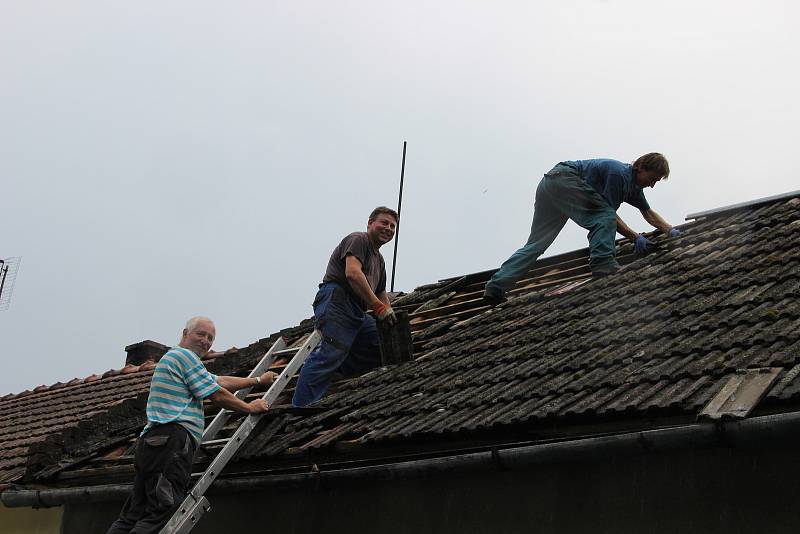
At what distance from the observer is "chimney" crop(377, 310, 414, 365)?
655 centimetres

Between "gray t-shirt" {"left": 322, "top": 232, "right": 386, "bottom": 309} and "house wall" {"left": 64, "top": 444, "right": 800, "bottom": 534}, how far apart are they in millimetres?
1539

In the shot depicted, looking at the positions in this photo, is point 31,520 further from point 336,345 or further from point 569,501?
point 569,501

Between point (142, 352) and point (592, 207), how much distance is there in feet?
24.3

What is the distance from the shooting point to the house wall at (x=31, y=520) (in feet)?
23.4

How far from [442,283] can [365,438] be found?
13.2 ft

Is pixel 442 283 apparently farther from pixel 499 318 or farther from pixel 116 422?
pixel 116 422

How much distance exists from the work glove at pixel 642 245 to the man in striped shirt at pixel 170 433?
351cm

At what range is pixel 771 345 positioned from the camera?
4.44 meters

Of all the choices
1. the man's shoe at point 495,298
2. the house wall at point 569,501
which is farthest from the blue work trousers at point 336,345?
the man's shoe at point 495,298

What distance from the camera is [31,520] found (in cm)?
755

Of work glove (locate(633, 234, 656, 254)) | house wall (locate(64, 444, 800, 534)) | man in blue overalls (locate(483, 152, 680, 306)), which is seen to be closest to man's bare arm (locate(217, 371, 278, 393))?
house wall (locate(64, 444, 800, 534))

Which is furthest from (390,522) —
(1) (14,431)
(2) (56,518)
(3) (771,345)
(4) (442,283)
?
(1) (14,431)

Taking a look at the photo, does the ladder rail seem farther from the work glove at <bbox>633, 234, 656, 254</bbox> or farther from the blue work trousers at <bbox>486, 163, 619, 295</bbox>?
the work glove at <bbox>633, 234, 656, 254</bbox>

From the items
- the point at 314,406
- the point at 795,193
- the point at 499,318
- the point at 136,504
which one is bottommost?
the point at 136,504
